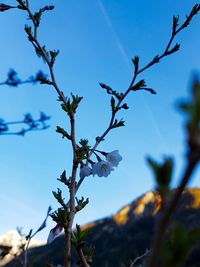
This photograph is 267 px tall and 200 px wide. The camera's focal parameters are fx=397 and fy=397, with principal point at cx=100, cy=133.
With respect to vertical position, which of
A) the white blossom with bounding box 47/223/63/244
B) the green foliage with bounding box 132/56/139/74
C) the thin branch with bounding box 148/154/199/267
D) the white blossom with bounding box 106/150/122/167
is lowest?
the thin branch with bounding box 148/154/199/267

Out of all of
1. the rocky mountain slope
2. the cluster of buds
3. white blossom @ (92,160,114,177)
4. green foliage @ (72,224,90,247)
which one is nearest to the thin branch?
green foliage @ (72,224,90,247)

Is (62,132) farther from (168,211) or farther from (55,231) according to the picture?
(168,211)

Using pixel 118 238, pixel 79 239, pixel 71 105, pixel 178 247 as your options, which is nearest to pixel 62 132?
pixel 71 105

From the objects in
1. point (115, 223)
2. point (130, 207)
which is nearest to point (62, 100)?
point (115, 223)

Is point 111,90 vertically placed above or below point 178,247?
above

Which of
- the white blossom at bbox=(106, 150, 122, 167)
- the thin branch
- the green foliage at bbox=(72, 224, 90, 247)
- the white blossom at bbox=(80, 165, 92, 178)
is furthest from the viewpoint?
the white blossom at bbox=(106, 150, 122, 167)

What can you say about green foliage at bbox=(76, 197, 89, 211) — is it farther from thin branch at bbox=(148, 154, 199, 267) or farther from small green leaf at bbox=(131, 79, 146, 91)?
thin branch at bbox=(148, 154, 199, 267)

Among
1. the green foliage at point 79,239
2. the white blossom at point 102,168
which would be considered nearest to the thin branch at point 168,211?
the green foliage at point 79,239

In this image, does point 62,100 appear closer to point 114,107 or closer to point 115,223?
point 114,107
